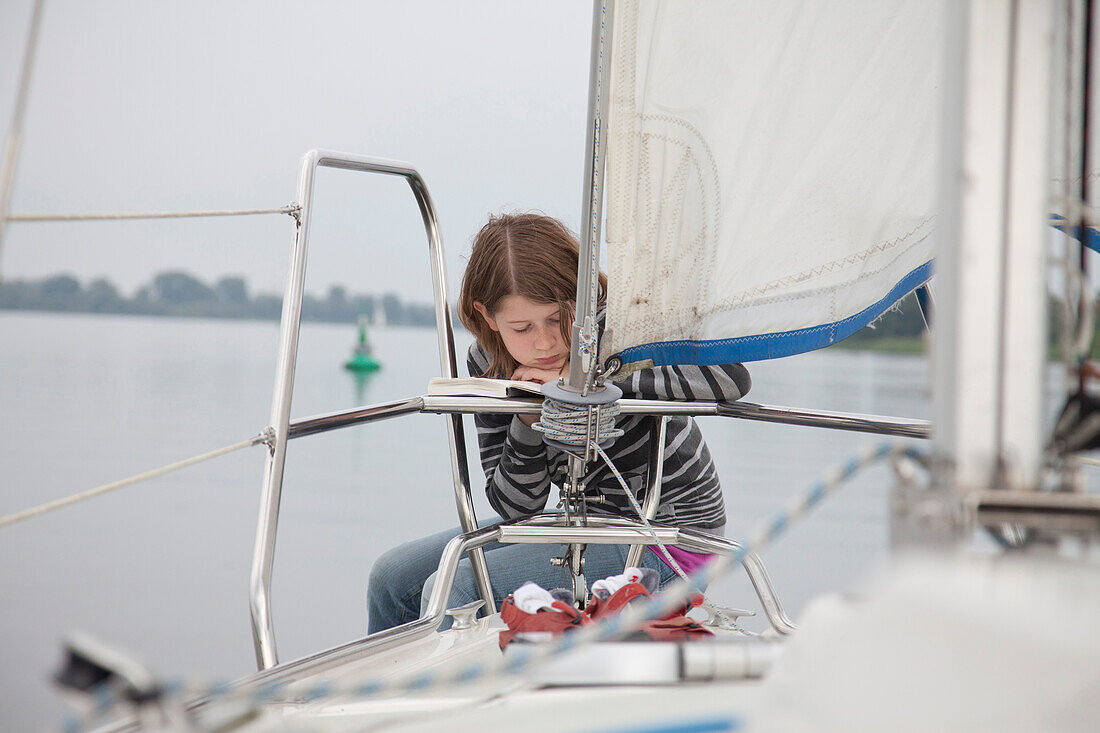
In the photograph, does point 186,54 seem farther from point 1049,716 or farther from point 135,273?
point 1049,716

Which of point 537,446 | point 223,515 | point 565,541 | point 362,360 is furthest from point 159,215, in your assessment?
point 362,360

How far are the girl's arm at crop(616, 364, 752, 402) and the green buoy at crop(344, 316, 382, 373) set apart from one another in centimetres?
742

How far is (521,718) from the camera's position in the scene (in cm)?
34

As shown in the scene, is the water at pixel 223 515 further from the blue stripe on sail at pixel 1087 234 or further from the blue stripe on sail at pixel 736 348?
the blue stripe on sail at pixel 736 348

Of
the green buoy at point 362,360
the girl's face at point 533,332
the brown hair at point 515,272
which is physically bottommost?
the girl's face at point 533,332

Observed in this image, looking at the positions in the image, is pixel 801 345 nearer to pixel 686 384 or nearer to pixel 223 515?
pixel 686 384

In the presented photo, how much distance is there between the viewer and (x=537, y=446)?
113 centimetres

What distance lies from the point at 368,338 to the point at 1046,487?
918 centimetres

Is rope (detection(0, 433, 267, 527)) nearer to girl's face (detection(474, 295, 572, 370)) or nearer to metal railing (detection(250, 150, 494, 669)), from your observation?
metal railing (detection(250, 150, 494, 669))

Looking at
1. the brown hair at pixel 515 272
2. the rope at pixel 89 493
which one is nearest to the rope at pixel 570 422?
the rope at pixel 89 493

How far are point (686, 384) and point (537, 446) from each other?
24 centimetres

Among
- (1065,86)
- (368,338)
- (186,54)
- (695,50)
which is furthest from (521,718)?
(186,54)

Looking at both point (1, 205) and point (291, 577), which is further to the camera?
point (291, 577)

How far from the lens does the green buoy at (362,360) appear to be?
325 inches
